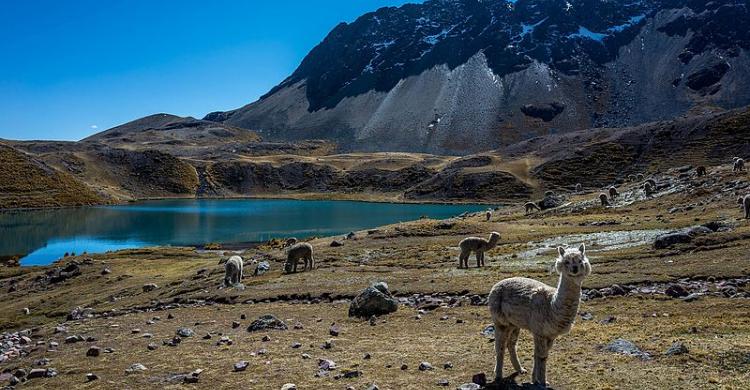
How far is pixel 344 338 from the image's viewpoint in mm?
18328

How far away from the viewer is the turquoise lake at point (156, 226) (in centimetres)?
8156

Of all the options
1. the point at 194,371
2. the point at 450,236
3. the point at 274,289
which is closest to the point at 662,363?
the point at 194,371

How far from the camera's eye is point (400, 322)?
68.5 ft

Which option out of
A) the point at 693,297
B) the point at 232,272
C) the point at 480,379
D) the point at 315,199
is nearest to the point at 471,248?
the point at 693,297

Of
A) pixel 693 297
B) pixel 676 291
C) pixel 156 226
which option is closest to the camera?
pixel 693 297

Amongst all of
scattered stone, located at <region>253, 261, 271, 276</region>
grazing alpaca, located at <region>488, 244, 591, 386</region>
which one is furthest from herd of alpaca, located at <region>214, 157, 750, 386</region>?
scattered stone, located at <region>253, 261, 271, 276</region>

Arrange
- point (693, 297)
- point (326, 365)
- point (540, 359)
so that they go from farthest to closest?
point (693, 297)
point (326, 365)
point (540, 359)

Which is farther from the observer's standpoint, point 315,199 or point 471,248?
point 315,199

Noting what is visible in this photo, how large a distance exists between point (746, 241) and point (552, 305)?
23219mm

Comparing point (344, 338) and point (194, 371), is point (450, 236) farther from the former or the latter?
point (194, 371)

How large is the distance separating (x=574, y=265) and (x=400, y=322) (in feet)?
36.9

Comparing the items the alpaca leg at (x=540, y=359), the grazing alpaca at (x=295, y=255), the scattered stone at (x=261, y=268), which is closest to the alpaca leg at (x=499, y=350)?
the alpaca leg at (x=540, y=359)

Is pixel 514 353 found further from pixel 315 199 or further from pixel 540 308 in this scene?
pixel 315 199

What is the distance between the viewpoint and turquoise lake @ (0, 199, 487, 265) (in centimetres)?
8156
